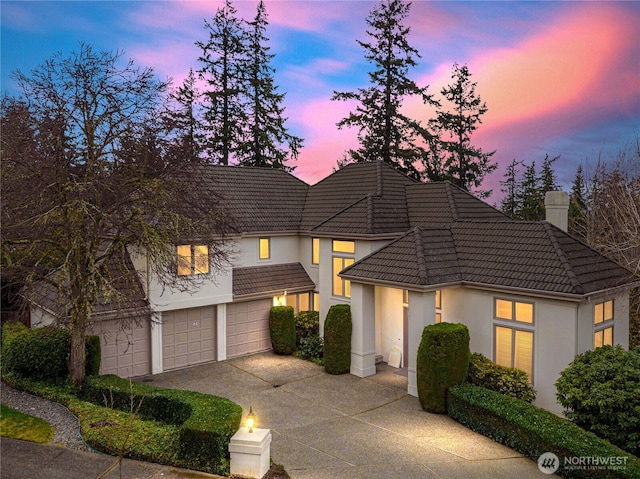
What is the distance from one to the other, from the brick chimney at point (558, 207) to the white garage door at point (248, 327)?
1145 cm

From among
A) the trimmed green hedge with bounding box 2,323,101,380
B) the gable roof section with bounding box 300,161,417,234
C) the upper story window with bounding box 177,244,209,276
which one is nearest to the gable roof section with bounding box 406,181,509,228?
the gable roof section with bounding box 300,161,417,234

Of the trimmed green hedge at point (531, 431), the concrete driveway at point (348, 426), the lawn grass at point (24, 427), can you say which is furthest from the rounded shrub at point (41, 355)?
the trimmed green hedge at point (531, 431)

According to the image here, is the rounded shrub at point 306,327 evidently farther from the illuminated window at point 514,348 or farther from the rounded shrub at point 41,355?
the rounded shrub at point 41,355

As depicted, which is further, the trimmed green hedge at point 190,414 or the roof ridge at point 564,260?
the roof ridge at point 564,260

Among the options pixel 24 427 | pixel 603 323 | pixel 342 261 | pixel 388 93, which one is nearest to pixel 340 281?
pixel 342 261

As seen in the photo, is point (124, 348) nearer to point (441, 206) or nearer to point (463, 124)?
point (441, 206)

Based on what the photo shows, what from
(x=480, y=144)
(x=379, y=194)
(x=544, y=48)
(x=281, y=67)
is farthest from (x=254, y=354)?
(x=480, y=144)

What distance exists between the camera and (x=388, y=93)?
31656 mm

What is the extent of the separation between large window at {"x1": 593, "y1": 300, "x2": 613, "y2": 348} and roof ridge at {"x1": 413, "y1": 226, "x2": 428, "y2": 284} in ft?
15.5

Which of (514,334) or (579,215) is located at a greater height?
(579,215)

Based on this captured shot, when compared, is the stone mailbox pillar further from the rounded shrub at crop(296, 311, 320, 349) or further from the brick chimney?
the brick chimney

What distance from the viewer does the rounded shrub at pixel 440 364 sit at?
39.6ft

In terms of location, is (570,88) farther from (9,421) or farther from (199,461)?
(9,421)

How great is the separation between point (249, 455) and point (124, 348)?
8.59 metres
